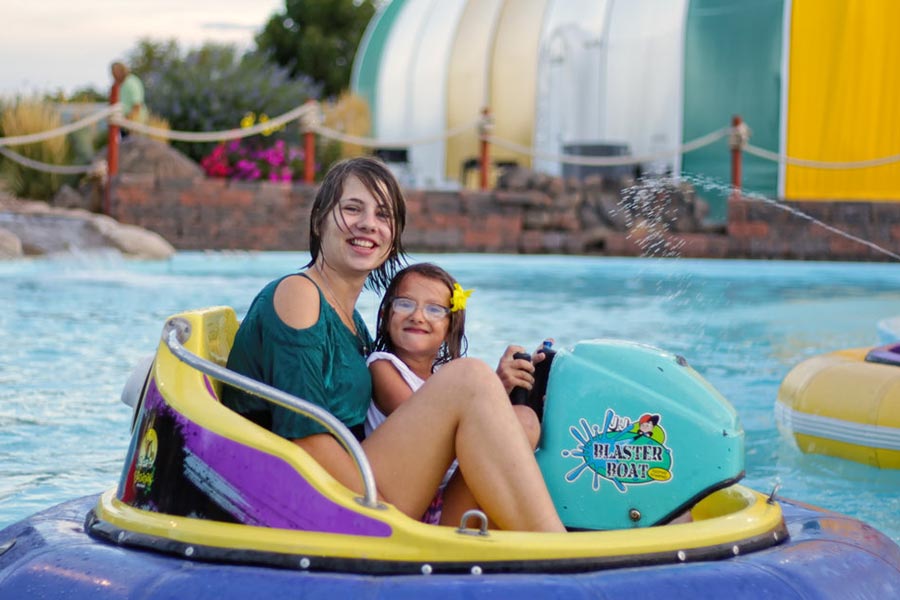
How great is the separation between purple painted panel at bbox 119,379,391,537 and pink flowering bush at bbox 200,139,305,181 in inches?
461

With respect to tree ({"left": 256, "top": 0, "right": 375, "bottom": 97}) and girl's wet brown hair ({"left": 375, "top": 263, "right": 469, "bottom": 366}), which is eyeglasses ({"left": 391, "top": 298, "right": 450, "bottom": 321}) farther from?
tree ({"left": 256, "top": 0, "right": 375, "bottom": 97})

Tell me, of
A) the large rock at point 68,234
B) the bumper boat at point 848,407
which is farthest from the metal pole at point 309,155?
the bumper boat at point 848,407

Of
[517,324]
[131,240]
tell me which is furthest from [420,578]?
[131,240]

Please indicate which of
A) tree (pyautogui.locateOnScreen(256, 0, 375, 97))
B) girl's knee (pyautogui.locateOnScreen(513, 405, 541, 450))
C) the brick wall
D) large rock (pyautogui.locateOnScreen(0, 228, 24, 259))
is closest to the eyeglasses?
girl's knee (pyautogui.locateOnScreen(513, 405, 541, 450))

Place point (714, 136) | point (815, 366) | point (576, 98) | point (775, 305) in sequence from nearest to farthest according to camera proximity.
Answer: point (815, 366)
point (775, 305)
point (714, 136)
point (576, 98)

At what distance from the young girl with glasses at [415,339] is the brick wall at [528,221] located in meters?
10.3

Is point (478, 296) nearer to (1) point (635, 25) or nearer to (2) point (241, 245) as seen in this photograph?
(2) point (241, 245)

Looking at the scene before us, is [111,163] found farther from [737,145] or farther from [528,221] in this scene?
[737,145]

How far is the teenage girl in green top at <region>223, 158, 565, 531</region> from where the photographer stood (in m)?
2.21

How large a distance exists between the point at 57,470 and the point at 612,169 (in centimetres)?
1142

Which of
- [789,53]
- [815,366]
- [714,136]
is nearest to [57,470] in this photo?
[815,366]

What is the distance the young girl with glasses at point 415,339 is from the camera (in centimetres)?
247

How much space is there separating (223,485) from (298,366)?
0.24 m

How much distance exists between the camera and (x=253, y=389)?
2.11 meters
